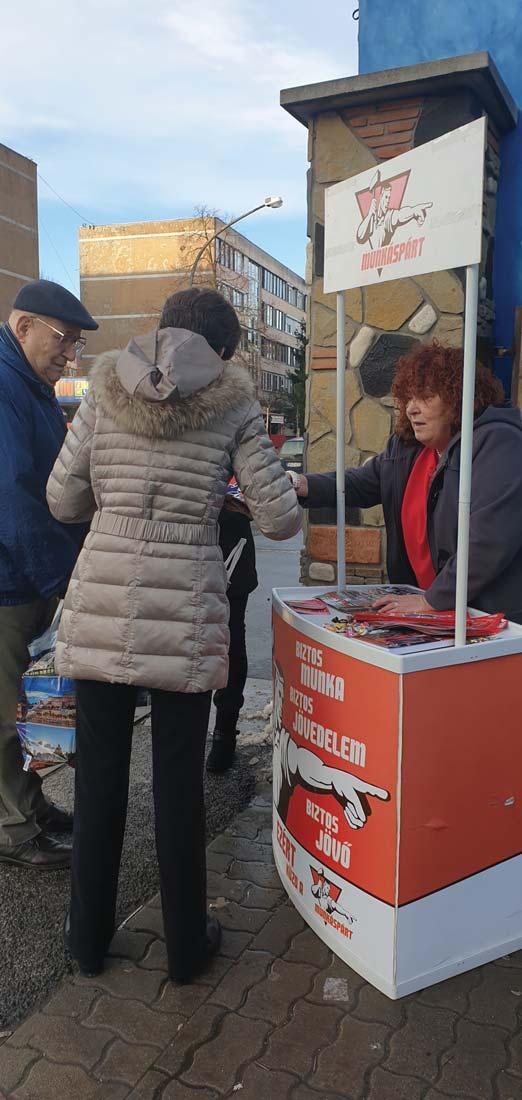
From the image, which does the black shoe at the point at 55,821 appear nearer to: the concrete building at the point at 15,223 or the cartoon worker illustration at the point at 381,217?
the cartoon worker illustration at the point at 381,217

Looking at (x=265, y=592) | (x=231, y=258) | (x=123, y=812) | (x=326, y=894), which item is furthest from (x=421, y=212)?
(x=231, y=258)

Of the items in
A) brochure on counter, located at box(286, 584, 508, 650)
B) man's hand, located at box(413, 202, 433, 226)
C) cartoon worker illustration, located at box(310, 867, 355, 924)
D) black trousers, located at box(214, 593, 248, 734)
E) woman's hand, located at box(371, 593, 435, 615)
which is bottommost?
cartoon worker illustration, located at box(310, 867, 355, 924)

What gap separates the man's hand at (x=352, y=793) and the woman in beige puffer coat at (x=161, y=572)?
41 cm

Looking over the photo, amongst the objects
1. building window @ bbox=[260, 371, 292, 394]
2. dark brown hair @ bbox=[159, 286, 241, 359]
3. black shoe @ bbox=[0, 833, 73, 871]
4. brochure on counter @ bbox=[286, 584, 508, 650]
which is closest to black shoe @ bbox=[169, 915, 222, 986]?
black shoe @ bbox=[0, 833, 73, 871]

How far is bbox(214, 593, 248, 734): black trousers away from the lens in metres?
3.71

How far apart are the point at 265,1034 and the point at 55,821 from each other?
1.40 m

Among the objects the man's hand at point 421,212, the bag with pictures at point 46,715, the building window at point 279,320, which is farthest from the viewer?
the building window at point 279,320

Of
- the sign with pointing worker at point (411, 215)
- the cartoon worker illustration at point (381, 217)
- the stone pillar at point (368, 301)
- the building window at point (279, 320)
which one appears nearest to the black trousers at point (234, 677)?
the stone pillar at point (368, 301)

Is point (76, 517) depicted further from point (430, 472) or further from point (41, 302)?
point (430, 472)

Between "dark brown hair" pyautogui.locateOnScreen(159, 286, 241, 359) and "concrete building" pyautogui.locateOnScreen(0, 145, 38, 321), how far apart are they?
1727 inches

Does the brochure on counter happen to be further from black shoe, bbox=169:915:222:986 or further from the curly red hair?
black shoe, bbox=169:915:222:986

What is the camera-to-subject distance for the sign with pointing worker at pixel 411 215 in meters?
2.03

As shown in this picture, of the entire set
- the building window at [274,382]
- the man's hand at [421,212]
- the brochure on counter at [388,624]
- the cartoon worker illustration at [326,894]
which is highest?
the building window at [274,382]

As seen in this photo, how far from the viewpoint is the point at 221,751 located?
3.83 metres
